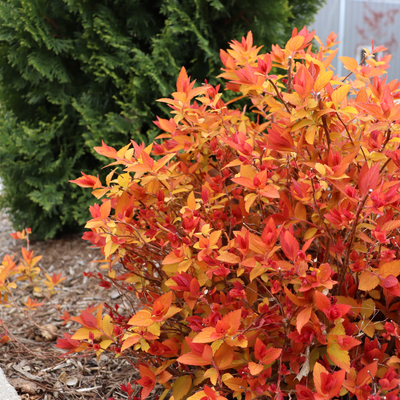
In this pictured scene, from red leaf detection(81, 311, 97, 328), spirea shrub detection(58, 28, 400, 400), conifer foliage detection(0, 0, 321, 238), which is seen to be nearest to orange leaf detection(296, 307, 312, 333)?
spirea shrub detection(58, 28, 400, 400)

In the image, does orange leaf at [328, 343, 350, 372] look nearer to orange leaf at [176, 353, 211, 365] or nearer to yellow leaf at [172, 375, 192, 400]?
orange leaf at [176, 353, 211, 365]

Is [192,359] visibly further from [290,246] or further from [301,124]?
[301,124]

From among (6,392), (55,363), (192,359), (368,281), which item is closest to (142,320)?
(192,359)

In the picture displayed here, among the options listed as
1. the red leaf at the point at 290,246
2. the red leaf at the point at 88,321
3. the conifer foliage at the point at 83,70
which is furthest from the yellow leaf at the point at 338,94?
the conifer foliage at the point at 83,70

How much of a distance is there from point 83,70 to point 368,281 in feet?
11.2

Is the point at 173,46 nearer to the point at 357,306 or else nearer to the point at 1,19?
the point at 1,19

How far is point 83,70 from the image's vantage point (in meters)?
3.72

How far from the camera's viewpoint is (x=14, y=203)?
13.0 ft

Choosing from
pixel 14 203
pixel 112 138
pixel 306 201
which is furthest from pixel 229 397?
pixel 14 203

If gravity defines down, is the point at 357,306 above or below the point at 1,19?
below

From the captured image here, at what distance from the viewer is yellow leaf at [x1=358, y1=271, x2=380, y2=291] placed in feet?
3.71

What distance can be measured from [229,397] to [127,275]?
658mm

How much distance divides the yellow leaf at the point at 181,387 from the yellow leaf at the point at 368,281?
72 centimetres

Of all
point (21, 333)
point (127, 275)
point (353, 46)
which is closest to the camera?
point (127, 275)
